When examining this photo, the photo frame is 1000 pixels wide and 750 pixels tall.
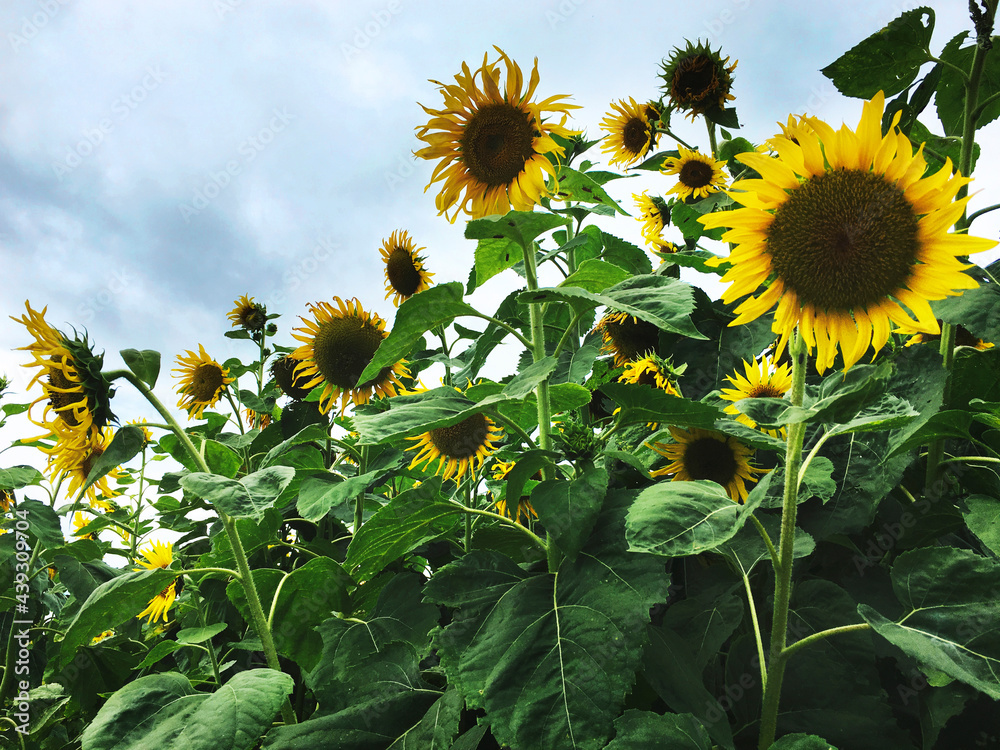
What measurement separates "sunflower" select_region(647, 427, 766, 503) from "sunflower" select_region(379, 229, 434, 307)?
1453 millimetres

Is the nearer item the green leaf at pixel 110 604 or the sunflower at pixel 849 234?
the sunflower at pixel 849 234

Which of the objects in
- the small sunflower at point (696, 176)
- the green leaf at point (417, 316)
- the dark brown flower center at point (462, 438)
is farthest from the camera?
the small sunflower at point (696, 176)

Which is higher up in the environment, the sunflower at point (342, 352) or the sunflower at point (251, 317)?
the sunflower at point (251, 317)

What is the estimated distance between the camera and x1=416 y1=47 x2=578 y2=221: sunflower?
139 cm

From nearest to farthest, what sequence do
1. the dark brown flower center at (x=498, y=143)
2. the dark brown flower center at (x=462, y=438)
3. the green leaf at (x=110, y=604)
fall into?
the green leaf at (x=110, y=604)
the dark brown flower center at (x=498, y=143)
the dark brown flower center at (x=462, y=438)

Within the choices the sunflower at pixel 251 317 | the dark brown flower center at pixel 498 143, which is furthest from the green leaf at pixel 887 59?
the sunflower at pixel 251 317

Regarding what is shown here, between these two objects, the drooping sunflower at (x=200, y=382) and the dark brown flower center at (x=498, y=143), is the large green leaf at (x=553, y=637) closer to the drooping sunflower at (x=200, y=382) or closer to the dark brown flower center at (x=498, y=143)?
the dark brown flower center at (x=498, y=143)

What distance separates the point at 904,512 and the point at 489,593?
3.06 feet

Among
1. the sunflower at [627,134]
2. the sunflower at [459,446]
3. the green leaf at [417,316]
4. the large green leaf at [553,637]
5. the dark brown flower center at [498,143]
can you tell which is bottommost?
the large green leaf at [553,637]

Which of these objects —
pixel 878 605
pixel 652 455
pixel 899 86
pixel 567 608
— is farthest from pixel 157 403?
pixel 899 86

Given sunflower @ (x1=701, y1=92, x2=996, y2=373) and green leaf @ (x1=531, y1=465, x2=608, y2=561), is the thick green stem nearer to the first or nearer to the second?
sunflower @ (x1=701, y1=92, x2=996, y2=373)

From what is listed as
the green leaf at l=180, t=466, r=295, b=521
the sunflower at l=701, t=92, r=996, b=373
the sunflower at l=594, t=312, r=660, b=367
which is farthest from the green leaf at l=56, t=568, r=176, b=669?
the sunflower at l=594, t=312, r=660, b=367

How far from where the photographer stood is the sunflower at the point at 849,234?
97cm

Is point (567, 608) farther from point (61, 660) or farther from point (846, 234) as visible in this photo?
point (61, 660)
